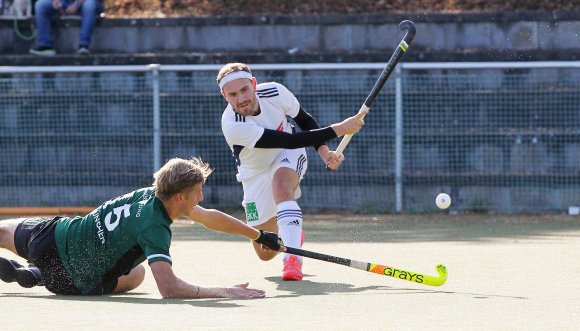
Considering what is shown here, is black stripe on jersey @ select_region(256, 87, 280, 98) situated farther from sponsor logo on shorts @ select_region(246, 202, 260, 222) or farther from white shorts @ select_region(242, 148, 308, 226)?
sponsor logo on shorts @ select_region(246, 202, 260, 222)

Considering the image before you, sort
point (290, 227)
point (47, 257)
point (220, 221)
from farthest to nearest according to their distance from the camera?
point (290, 227)
point (220, 221)
point (47, 257)

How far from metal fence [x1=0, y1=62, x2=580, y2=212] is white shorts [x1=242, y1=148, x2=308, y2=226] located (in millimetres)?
4900

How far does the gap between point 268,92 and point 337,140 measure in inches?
201

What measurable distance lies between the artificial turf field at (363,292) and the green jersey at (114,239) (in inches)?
6.0

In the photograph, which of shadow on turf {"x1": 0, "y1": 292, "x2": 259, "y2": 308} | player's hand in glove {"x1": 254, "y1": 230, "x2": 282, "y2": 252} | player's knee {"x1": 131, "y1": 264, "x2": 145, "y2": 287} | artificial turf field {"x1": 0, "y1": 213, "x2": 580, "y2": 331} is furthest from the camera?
player's hand in glove {"x1": 254, "y1": 230, "x2": 282, "y2": 252}

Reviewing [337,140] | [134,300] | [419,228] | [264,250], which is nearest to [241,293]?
[134,300]

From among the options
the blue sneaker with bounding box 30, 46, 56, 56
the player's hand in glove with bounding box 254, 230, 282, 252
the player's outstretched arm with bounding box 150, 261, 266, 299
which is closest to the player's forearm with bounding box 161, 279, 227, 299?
the player's outstretched arm with bounding box 150, 261, 266, 299

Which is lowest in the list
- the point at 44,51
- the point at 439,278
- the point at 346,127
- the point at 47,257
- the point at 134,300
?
the point at 134,300

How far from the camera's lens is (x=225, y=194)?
13492mm

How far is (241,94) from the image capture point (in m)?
7.86

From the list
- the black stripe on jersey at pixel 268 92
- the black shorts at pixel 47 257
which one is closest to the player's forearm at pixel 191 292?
the black shorts at pixel 47 257

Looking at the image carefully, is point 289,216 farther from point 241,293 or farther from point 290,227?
point 241,293

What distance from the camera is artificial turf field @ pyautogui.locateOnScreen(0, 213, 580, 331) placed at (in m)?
5.54

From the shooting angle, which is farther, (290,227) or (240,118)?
(240,118)
